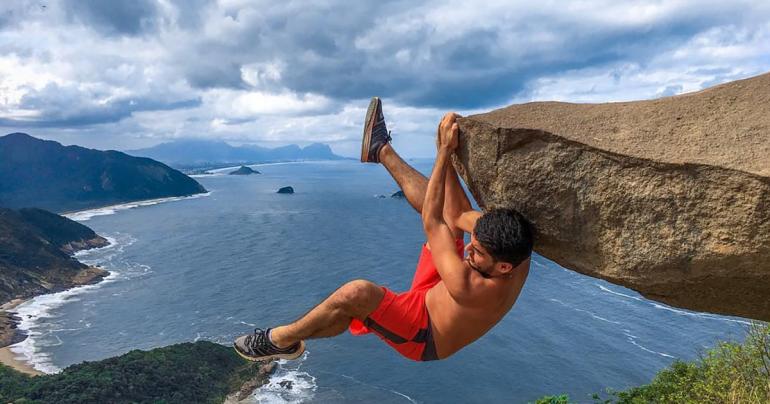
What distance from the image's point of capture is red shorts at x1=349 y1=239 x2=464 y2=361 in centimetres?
491

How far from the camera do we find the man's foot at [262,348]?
5461mm

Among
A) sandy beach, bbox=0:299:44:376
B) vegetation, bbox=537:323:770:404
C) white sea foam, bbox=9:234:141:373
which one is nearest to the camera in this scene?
vegetation, bbox=537:323:770:404

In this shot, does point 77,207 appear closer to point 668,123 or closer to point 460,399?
point 460,399

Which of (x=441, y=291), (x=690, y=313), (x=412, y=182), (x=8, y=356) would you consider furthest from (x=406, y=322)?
(x=8, y=356)

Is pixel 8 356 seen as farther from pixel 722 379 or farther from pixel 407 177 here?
pixel 407 177

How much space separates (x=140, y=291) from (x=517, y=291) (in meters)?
62.6

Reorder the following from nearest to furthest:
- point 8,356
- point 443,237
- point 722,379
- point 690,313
A: point 443,237 → point 722,379 → point 8,356 → point 690,313

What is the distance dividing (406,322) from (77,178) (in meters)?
191

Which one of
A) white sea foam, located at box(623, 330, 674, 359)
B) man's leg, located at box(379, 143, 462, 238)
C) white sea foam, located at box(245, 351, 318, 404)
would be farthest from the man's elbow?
white sea foam, located at box(623, 330, 674, 359)

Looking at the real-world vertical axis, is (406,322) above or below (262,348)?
above

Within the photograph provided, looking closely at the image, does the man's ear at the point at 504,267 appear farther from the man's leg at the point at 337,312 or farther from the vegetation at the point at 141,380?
the vegetation at the point at 141,380

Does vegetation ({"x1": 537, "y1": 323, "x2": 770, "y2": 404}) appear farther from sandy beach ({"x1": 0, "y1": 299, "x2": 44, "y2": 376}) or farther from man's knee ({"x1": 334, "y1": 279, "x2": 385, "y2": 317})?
sandy beach ({"x1": 0, "y1": 299, "x2": 44, "y2": 376})

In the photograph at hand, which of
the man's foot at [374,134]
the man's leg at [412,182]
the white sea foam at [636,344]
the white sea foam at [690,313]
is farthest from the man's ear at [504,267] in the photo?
the white sea foam at [690,313]

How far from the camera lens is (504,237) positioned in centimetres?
434
